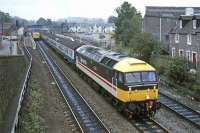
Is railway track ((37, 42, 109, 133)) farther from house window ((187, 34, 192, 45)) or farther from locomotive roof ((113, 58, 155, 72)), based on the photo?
house window ((187, 34, 192, 45))

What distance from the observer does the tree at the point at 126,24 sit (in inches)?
2901

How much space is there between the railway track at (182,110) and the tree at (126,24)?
4432 cm

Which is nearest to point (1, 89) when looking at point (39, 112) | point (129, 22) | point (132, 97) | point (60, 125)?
point (39, 112)

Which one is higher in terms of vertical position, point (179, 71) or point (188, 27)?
point (188, 27)

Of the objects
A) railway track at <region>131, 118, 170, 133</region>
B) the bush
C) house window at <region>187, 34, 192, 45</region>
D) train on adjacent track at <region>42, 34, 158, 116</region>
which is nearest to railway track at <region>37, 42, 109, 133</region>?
train on adjacent track at <region>42, 34, 158, 116</region>

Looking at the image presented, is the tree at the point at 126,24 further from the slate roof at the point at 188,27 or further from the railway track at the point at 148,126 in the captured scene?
the railway track at the point at 148,126

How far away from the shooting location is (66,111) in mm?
24469

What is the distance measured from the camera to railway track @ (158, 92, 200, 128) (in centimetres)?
2179

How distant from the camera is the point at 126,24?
75.2 m

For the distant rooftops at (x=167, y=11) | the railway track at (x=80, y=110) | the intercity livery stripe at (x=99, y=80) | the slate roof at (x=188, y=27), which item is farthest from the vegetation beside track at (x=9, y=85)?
the distant rooftops at (x=167, y=11)

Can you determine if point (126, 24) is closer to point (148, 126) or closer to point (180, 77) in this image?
point (180, 77)

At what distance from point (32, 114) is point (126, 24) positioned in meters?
54.6

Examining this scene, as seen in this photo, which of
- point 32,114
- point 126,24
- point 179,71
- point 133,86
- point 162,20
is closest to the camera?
point 133,86

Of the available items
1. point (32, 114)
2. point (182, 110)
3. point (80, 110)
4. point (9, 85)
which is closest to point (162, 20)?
point (9, 85)
